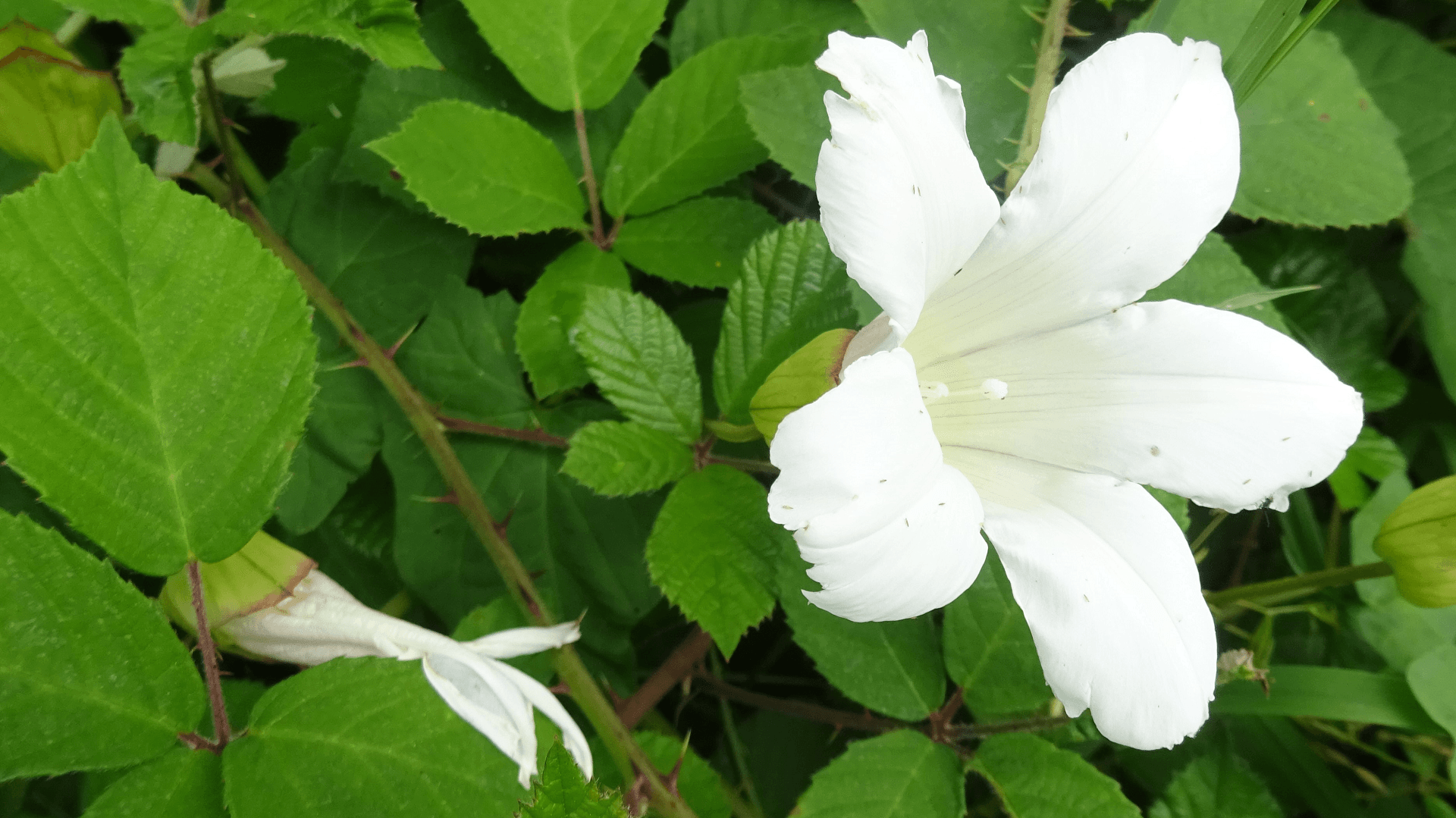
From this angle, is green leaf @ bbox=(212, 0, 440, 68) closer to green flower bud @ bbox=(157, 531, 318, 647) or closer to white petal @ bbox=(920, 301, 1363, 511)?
green flower bud @ bbox=(157, 531, 318, 647)

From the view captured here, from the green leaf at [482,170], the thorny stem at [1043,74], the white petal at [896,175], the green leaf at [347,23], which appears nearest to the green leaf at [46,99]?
the green leaf at [347,23]

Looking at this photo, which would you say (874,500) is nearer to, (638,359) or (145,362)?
(638,359)

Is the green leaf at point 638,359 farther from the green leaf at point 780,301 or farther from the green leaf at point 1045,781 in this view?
the green leaf at point 1045,781

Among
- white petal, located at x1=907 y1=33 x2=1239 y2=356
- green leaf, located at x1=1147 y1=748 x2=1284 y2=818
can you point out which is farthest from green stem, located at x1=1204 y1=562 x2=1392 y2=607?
white petal, located at x1=907 y1=33 x2=1239 y2=356

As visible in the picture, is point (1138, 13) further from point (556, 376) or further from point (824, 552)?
point (824, 552)

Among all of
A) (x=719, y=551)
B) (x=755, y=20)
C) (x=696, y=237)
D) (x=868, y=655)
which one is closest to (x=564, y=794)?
(x=719, y=551)

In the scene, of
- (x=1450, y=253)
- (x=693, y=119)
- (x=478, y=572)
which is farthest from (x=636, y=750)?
(x=1450, y=253)
